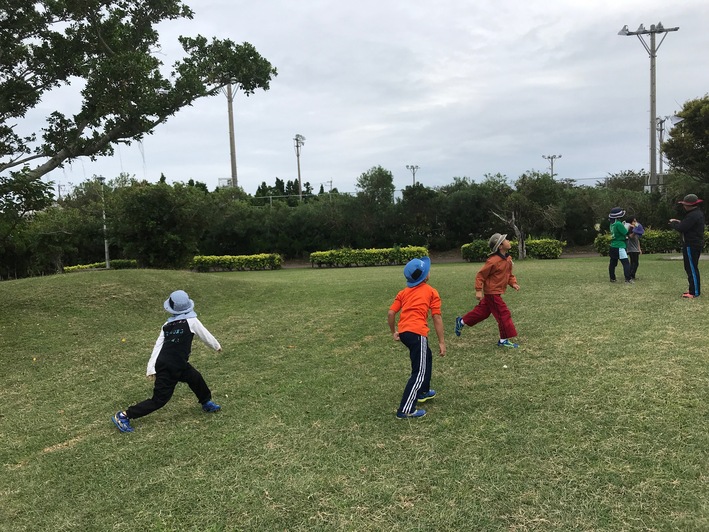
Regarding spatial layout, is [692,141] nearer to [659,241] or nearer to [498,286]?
[659,241]

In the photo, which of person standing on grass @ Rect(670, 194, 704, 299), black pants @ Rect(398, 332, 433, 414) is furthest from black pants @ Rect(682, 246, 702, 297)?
black pants @ Rect(398, 332, 433, 414)

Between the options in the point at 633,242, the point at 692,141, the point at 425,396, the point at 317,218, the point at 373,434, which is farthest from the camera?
the point at 317,218

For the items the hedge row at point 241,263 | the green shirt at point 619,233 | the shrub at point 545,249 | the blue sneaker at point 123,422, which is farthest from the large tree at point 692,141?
the blue sneaker at point 123,422

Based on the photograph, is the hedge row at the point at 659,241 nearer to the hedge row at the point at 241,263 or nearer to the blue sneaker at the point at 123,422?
the hedge row at the point at 241,263

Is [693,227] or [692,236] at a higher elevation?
[693,227]

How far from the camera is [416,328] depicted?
383cm

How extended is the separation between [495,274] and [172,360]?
365 cm

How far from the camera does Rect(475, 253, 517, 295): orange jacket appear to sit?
5.70 metres

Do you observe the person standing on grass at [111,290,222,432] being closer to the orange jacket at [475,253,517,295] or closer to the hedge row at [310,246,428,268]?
the orange jacket at [475,253,517,295]

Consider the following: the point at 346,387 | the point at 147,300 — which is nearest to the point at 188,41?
the point at 147,300

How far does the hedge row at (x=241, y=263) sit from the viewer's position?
25.0 m

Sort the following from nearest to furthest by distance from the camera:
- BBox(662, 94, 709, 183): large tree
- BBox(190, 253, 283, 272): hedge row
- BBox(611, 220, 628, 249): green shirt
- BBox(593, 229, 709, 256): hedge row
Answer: BBox(611, 220, 628, 249): green shirt
BBox(662, 94, 709, 183): large tree
BBox(593, 229, 709, 256): hedge row
BBox(190, 253, 283, 272): hedge row

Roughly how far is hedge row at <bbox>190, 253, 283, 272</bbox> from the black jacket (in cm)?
1954

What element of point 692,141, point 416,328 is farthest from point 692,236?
point 692,141
